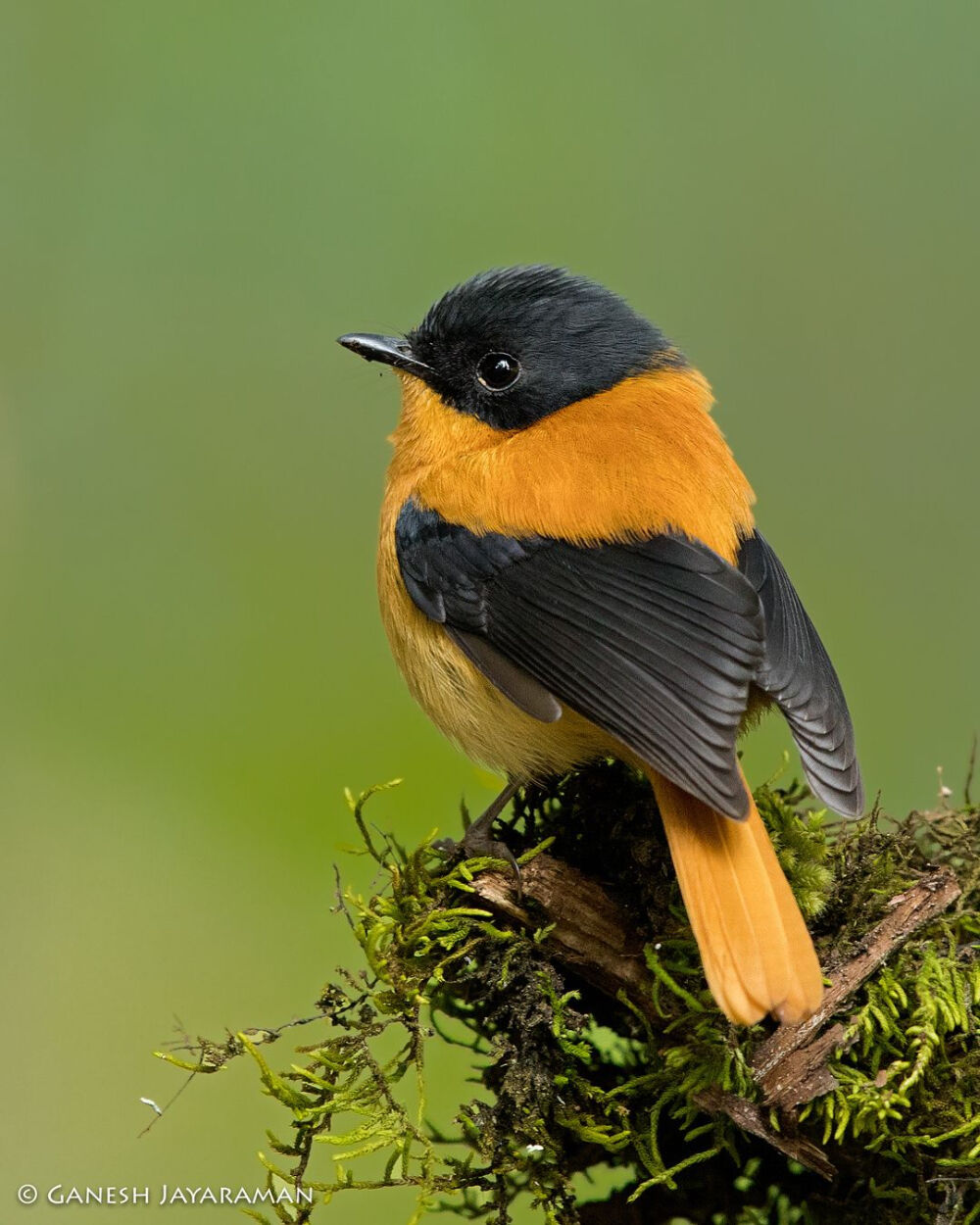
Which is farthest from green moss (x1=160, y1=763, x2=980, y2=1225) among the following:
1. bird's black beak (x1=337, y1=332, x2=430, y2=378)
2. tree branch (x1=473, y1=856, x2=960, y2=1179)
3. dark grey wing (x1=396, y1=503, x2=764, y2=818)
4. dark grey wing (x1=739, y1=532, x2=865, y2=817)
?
bird's black beak (x1=337, y1=332, x2=430, y2=378)

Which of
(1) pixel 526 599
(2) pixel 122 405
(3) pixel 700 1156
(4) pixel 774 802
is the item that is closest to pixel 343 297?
(2) pixel 122 405

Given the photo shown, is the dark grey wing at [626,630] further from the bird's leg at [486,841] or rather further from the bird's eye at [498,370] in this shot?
the bird's eye at [498,370]

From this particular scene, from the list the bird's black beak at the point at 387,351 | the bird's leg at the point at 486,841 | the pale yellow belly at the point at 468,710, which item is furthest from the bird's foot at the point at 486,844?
the bird's black beak at the point at 387,351

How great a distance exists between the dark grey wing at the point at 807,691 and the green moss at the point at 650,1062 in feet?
0.49

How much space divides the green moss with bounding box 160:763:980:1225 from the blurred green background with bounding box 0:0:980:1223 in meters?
2.08

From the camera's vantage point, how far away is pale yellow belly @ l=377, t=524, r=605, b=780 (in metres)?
3.17

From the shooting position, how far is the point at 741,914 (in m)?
2.56

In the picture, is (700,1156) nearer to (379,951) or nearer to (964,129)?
(379,951)

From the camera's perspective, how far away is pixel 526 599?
3.16m

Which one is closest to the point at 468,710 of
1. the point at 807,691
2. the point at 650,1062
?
the point at 807,691

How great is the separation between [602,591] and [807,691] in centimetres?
52

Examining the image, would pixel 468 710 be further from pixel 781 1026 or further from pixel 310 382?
pixel 310 382

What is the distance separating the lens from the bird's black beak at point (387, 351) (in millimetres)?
3756

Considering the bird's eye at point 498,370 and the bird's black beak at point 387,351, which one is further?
the bird's black beak at point 387,351
